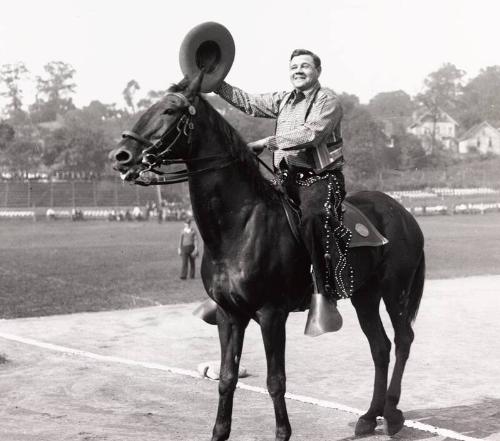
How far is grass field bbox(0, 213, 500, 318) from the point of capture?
17.9 meters

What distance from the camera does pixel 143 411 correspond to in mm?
7637

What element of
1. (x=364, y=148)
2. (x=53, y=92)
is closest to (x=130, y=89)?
(x=53, y=92)

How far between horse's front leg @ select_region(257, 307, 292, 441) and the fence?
6627cm

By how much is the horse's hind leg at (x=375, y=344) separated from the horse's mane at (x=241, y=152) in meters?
1.61

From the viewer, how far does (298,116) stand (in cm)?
642

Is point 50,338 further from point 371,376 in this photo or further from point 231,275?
point 231,275

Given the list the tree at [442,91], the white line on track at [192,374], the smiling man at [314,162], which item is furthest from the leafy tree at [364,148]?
the smiling man at [314,162]

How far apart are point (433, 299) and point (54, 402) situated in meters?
10.3

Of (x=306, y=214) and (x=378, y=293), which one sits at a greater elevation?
(x=306, y=214)

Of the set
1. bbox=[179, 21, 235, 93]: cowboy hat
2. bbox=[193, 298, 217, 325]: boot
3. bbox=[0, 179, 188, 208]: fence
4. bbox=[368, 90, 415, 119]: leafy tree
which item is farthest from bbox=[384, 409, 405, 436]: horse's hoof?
bbox=[368, 90, 415, 119]: leafy tree

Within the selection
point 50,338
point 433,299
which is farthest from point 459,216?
point 50,338

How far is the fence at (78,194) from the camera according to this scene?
71.6 metres

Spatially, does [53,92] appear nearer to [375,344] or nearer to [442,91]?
[442,91]

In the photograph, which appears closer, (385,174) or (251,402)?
(251,402)
